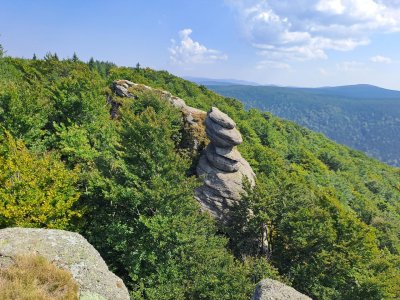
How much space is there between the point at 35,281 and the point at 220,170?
78.1ft

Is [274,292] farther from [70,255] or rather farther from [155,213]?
[155,213]

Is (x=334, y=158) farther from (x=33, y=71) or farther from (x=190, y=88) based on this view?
(x=33, y=71)

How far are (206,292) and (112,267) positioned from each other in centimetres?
651

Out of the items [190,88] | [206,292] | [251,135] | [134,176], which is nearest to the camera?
[206,292]

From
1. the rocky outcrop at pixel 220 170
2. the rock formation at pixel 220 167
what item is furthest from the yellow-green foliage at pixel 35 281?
the rocky outcrop at pixel 220 170

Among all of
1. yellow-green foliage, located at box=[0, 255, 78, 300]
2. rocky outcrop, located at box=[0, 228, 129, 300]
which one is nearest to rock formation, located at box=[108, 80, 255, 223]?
rocky outcrop, located at box=[0, 228, 129, 300]

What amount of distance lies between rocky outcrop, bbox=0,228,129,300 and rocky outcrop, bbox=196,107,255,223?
59.6 feet

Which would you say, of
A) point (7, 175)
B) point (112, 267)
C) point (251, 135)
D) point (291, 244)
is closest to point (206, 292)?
point (112, 267)

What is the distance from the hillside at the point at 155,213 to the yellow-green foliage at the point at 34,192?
0.24 feet

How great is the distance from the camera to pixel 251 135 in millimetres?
77188

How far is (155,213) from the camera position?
22.1 meters

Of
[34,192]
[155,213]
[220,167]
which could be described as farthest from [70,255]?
[220,167]

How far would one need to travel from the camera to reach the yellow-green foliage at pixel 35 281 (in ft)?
34.8

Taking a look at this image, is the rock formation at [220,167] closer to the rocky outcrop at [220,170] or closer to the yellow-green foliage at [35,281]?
the rocky outcrop at [220,170]
